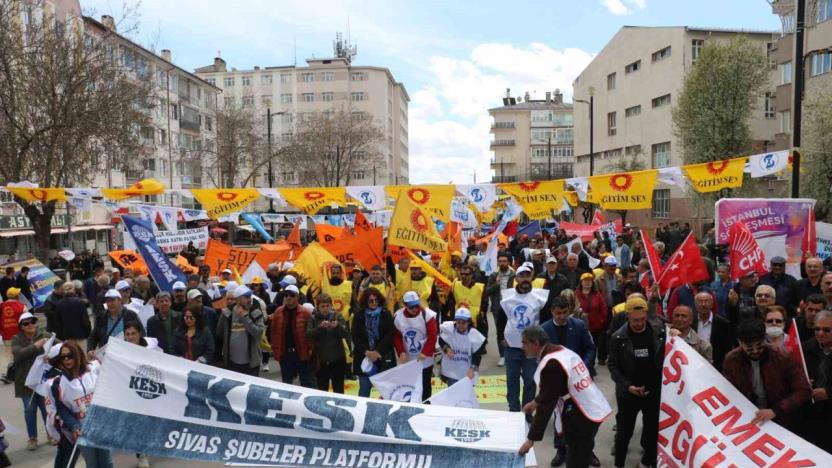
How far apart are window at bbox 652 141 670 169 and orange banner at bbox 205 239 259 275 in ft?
115

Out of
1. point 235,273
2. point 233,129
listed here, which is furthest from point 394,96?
point 235,273

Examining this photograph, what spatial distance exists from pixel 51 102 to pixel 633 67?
3887 centimetres

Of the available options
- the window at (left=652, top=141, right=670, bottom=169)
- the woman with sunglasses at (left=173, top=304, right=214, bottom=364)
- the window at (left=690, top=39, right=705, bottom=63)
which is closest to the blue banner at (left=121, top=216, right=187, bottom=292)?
the woman with sunglasses at (left=173, top=304, right=214, bottom=364)

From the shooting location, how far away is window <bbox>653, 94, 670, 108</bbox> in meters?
41.1

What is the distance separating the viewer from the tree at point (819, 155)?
2153 cm

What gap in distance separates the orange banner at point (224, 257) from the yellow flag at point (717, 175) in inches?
367

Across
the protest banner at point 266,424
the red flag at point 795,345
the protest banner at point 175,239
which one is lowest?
the protest banner at point 266,424

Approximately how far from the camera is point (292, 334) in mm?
7469

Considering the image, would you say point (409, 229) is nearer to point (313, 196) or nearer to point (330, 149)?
point (313, 196)

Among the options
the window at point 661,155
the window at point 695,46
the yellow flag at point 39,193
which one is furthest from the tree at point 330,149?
the yellow flag at point 39,193

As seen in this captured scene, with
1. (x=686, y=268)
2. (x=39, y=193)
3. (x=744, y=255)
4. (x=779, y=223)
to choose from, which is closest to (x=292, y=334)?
(x=686, y=268)

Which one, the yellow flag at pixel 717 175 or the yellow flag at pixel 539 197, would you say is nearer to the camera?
the yellow flag at pixel 717 175

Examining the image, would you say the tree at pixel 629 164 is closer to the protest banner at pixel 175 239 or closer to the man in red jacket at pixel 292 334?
the protest banner at pixel 175 239

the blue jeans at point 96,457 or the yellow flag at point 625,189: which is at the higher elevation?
the yellow flag at point 625,189
